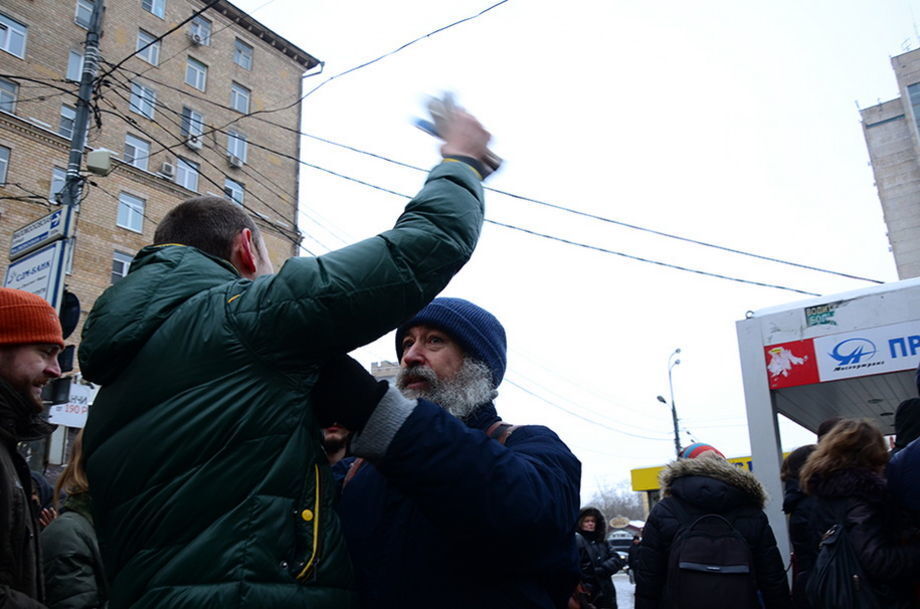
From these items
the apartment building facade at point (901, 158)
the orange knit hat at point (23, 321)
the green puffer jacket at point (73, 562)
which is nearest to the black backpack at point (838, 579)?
the green puffer jacket at point (73, 562)

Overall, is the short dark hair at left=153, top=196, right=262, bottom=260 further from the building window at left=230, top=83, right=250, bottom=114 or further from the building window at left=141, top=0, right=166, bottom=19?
the building window at left=141, top=0, right=166, bottom=19

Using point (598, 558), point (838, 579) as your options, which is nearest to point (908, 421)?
point (838, 579)

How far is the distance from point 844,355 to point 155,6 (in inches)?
1197

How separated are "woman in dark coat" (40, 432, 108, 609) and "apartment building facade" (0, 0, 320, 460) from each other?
17.4 meters

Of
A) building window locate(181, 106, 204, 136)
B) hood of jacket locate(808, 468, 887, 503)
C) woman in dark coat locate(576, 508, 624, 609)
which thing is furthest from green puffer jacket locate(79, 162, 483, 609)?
building window locate(181, 106, 204, 136)

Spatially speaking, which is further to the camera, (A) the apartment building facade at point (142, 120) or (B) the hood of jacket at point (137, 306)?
(A) the apartment building facade at point (142, 120)

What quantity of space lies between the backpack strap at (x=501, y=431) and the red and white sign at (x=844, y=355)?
5429mm

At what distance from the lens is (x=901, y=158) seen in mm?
70375

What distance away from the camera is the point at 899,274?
229ft

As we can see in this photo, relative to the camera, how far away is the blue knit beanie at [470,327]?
2150mm

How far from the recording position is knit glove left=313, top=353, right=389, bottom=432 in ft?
4.49

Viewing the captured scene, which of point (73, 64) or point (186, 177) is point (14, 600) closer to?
point (73, 64)

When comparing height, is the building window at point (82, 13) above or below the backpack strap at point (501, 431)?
above

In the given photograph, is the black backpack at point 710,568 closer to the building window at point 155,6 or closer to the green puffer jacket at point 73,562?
the green puffer jacket at point 73,562
